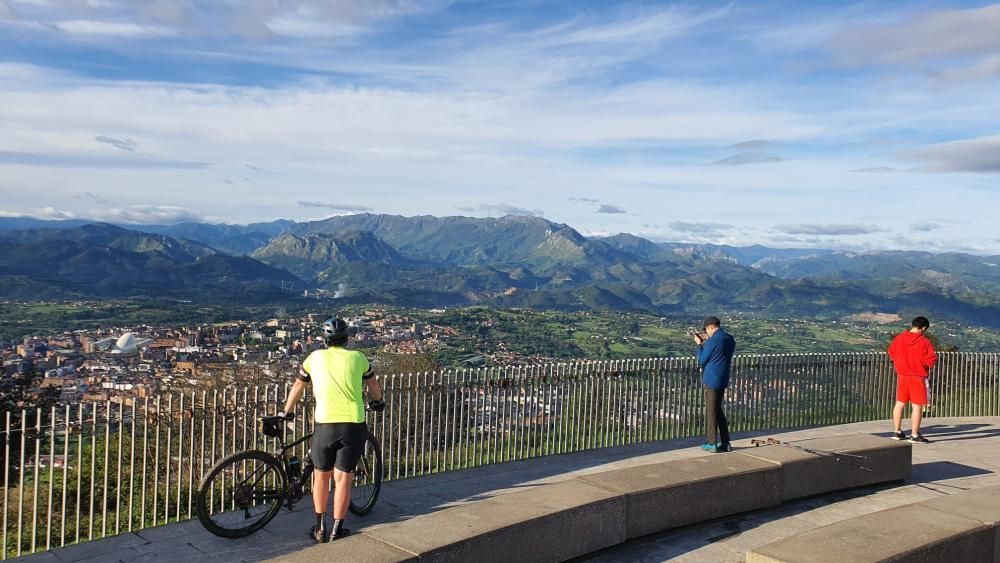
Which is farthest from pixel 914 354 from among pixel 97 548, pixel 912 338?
pixel 97 548

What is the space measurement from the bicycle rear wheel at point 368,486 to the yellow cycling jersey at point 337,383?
4.04 ft

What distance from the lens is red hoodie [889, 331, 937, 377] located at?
12688 mm

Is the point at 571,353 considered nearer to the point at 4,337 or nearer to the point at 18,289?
the point at 4,337

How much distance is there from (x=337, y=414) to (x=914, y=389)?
973cm

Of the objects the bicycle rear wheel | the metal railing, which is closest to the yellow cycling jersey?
the bicycle rear wheel

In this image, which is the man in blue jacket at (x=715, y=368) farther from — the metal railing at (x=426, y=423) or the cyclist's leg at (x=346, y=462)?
the cyclist's leg at (x=346, y=462)

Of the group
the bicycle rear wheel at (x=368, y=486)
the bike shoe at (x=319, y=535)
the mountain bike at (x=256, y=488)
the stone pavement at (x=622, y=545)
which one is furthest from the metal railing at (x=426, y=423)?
the bike shoe at (x=319, y=535)

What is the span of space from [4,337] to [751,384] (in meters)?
82.5

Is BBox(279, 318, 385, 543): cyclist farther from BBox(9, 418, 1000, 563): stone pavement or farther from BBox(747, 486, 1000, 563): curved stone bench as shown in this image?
BBox(747, 486, 1000, 563): curved stone bench

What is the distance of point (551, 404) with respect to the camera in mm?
12016

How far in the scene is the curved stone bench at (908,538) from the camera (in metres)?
6.26

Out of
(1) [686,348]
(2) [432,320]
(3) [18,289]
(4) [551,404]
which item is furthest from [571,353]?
(3) [18,289]

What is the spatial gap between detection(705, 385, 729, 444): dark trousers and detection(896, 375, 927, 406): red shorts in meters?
3.27

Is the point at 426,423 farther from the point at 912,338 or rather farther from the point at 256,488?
the point at 912,338
